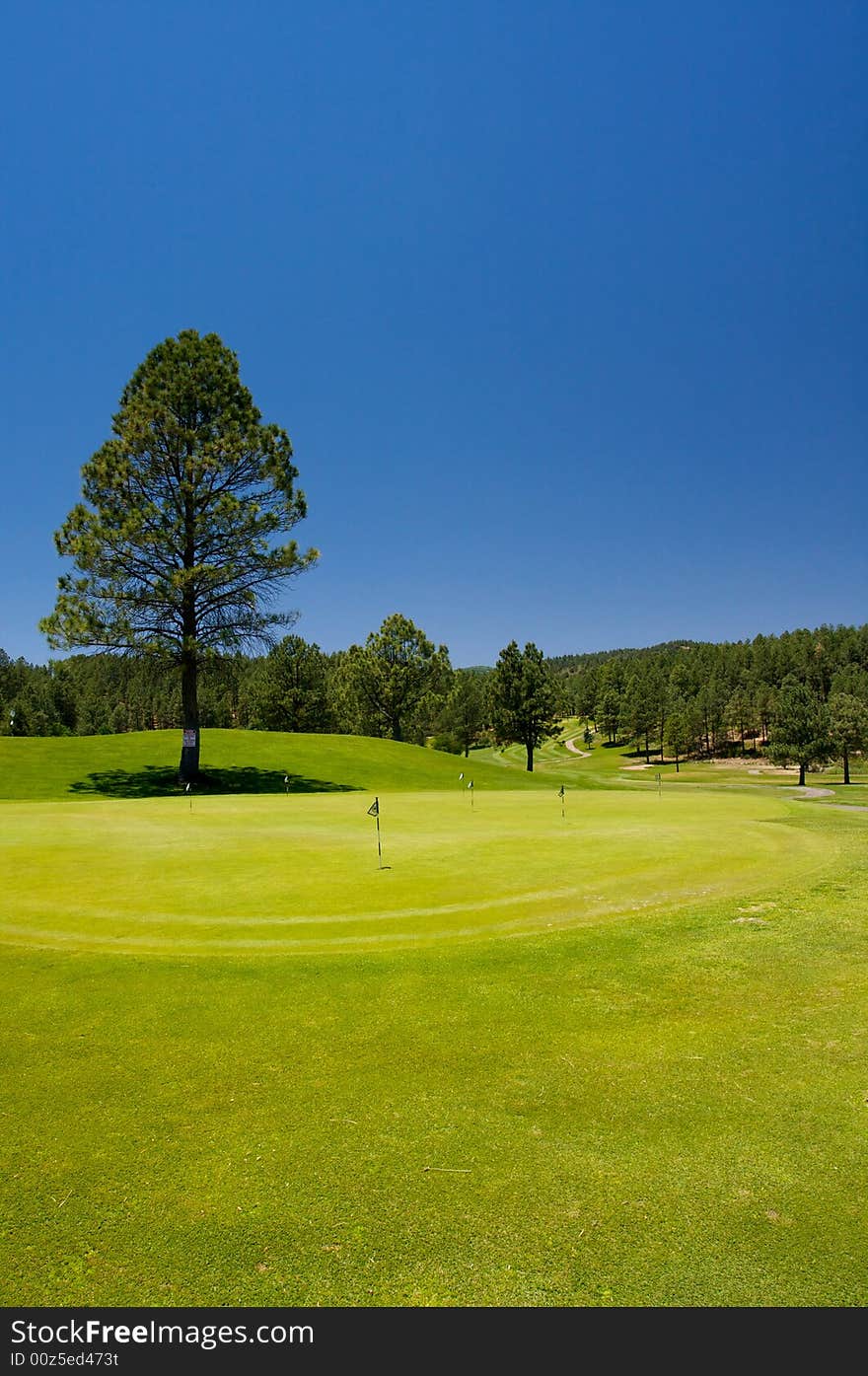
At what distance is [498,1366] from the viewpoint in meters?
2.96

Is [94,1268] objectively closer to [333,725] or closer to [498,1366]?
[498,1366]

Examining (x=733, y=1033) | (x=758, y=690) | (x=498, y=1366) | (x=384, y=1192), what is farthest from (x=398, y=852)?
(x=758, y=690)

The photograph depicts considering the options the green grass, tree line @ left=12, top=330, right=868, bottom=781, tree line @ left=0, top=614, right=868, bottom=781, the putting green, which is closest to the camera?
the green grass

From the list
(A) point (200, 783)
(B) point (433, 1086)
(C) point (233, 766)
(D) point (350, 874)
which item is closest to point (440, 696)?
(C) point (233, 766)

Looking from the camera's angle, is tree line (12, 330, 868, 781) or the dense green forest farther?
the dense green forest

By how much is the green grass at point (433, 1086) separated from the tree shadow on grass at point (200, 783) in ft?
64.2

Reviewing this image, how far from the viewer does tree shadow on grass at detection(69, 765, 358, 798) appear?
3036 cm

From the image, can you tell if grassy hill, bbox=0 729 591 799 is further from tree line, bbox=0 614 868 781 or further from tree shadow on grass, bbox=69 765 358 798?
tree line, bbox=0 614 868 781

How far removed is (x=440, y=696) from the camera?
2603 inches

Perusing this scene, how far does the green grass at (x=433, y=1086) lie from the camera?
3469mm

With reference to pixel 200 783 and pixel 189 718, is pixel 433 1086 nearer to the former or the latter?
pixel 189 718

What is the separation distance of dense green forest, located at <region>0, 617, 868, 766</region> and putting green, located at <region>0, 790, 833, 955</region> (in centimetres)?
1828

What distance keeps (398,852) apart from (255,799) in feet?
45.9

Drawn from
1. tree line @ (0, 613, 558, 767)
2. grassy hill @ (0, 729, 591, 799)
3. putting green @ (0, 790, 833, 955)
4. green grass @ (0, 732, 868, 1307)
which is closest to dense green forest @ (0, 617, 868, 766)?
tree line @ (0, 613, 558, 767)
